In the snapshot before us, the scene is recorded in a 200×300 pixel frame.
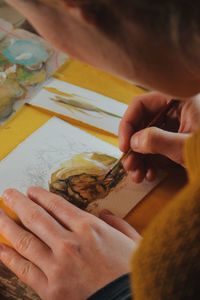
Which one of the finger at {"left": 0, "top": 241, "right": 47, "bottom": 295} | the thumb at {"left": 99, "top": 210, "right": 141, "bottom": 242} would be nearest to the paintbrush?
the thumb at {"left": 99, "top": 210, "right": 141, "bottom": 242}

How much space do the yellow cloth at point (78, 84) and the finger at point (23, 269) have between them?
0.27 feet

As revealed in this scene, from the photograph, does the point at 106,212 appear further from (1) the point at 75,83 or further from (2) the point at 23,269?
(1) the point at 75,83

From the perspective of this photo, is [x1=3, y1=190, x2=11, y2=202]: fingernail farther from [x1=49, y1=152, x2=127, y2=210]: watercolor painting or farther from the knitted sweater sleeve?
the knitted sweater sleeve

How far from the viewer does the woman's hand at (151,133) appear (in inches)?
30.5

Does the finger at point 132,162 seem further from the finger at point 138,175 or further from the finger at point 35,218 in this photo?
the finger at point 35,218

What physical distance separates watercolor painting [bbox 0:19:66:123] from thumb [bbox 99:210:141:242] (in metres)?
0.28

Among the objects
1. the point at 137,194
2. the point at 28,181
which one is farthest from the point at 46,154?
the point at 137,194

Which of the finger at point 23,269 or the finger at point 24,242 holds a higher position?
the finger at point 24,242

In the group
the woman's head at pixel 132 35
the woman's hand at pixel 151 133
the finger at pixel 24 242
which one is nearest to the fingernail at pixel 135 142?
the woman's hand at pixel 151 133

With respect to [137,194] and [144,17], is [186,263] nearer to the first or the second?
[144,17]

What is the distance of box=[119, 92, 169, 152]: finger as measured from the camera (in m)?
0.85

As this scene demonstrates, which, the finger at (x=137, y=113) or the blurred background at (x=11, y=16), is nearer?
the finger at (x=137, y=113)

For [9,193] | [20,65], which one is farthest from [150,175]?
[20,65]

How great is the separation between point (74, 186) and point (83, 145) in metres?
0.09
